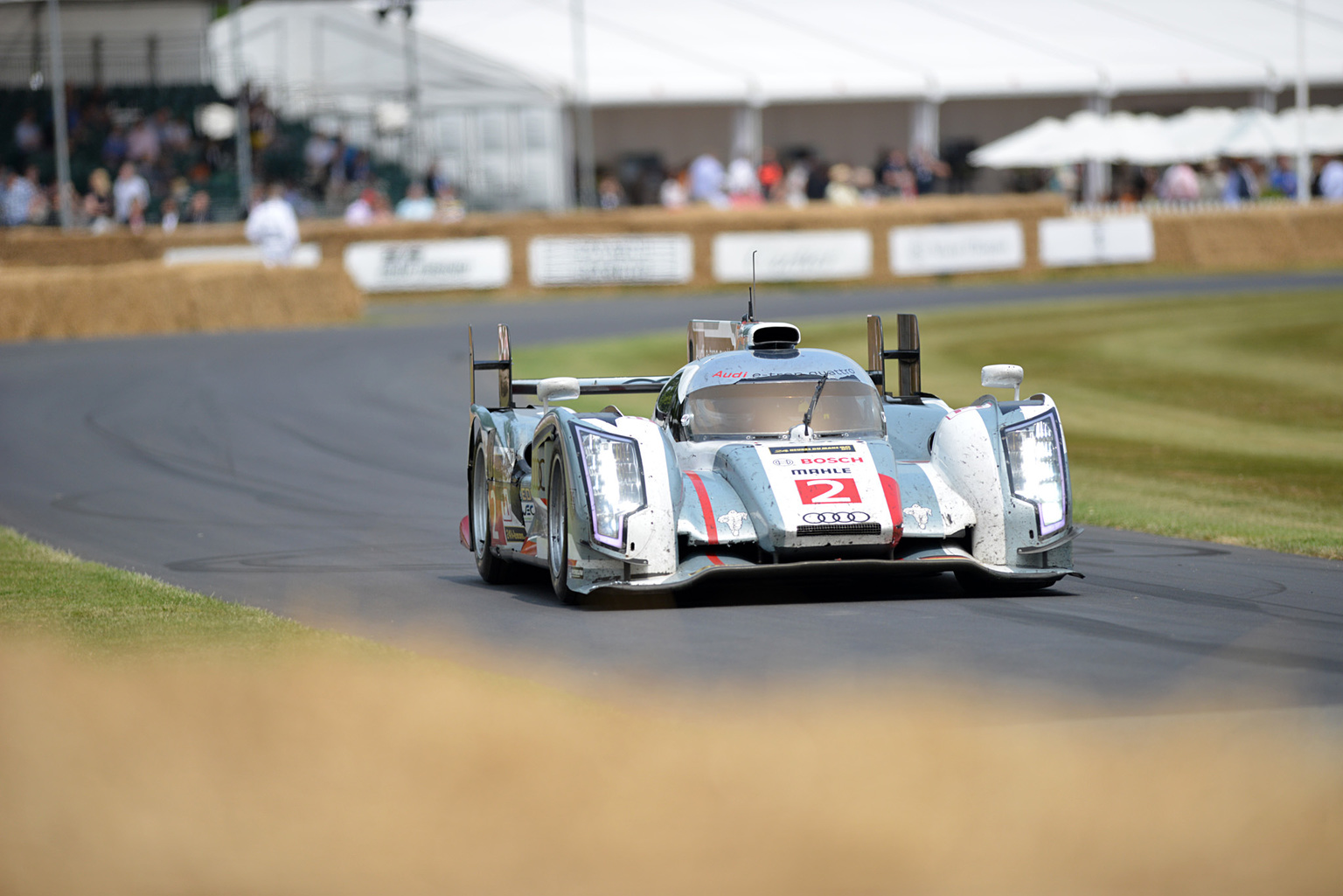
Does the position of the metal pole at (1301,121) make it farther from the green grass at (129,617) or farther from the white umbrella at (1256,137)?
the green grass at (129,617)

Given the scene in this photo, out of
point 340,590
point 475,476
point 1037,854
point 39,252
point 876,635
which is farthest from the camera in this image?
point 39,252

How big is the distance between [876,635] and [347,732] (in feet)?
8.63

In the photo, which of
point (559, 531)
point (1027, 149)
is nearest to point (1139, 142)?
point (1027, 149)

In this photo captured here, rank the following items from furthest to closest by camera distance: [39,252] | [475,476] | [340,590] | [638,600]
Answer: [39,252] → [475,476] → [340,590] → [638,600]

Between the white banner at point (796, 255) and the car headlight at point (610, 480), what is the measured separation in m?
26.7

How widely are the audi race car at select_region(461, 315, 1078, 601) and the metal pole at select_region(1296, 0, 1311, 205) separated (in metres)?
33.3

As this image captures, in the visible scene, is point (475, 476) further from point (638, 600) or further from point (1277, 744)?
point (1277, 744)

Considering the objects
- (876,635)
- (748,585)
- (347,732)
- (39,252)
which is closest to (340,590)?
(748,585)

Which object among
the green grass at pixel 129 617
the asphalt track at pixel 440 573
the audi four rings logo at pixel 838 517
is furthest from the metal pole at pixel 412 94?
the audi four rings logo at pixel 838 517

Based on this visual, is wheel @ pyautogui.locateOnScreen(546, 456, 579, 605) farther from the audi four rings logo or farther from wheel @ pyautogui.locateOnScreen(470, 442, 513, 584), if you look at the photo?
the audi four rings logo

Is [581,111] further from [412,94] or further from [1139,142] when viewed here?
[1139,142]

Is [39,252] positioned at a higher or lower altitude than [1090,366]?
higher

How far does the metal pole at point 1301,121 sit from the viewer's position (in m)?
40.8

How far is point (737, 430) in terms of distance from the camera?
938 cm
